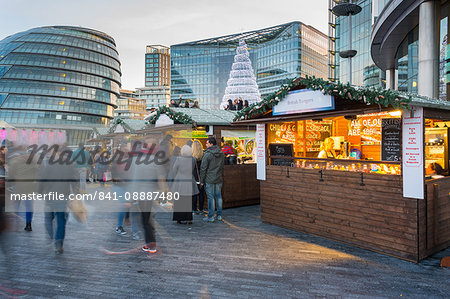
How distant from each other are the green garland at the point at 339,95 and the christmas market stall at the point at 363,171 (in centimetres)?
2

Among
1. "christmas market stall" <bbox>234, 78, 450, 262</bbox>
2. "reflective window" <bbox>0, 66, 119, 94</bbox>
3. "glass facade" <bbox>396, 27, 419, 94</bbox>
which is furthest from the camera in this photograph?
"reflective window" <bbox>0, 66, 119, 94</bbox>

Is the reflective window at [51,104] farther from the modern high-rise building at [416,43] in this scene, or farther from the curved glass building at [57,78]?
the modern high-rise building at [416,43]

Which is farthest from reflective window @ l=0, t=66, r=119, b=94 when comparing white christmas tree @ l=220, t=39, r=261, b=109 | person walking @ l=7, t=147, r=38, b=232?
person walking @ l=7, t=147, r=38, b=232

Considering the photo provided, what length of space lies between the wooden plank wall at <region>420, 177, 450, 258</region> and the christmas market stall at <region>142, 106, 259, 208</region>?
5.32 meters

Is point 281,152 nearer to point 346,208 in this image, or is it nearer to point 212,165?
point 212,165

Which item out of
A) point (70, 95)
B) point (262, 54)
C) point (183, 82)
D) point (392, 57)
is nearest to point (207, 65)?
point (183, 82)

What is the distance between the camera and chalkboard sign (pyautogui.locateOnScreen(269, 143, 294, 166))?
7.66 meters

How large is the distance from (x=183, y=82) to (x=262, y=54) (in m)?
28.3

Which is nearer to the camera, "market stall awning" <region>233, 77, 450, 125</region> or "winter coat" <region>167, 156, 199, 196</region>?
"market stall awning" <region>233, 77, 450, 125</region>

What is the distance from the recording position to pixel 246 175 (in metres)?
10.0

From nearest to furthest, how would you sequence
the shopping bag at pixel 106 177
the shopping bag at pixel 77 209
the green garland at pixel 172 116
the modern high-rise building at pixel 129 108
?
the shopping bag at pixel 77 209 → the green garland at pixel 172 116 → the shopping bag at pixel 106 177 → the modern high-rise building at pixel 129 108

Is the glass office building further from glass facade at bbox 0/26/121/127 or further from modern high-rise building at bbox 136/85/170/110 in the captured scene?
modern high-rise building at bbox 136/85/170/110

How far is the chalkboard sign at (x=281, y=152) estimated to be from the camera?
766cm

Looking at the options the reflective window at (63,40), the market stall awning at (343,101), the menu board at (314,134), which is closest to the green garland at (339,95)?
the market stall awning at (343,101)
